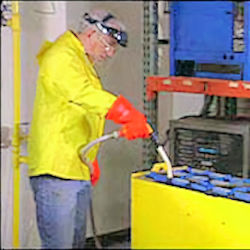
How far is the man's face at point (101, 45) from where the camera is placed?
2.41 metres

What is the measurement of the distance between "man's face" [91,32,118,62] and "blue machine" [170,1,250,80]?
13.8 inches

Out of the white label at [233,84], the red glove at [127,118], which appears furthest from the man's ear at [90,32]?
the white label at [233,84]

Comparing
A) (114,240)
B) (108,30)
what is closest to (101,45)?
(108,30)

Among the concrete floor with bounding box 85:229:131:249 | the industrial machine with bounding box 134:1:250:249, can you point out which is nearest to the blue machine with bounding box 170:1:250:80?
the industrial machine with bounding box 134:1:250:249

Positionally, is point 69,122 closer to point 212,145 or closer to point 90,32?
point 90,32

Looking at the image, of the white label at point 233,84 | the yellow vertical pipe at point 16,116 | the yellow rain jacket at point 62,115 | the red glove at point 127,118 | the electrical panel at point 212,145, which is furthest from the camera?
the yellow vertical pipe at point 16,116

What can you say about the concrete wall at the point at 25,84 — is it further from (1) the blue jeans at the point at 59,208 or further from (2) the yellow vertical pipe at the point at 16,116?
(1) the blue jeans at the point at 59,208

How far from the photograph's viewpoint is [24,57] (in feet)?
9.18

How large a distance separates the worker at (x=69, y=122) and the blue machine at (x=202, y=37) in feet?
0.92

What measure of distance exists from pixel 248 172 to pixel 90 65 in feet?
2.36

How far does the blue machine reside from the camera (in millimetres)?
2387

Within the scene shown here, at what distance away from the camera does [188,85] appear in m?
2.62

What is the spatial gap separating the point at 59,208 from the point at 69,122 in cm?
34

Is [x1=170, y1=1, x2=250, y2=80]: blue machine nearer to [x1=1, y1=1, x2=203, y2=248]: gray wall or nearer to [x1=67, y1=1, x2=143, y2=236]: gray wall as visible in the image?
[x1=1, y1=1, x2=203, y2=248]: gray wall
